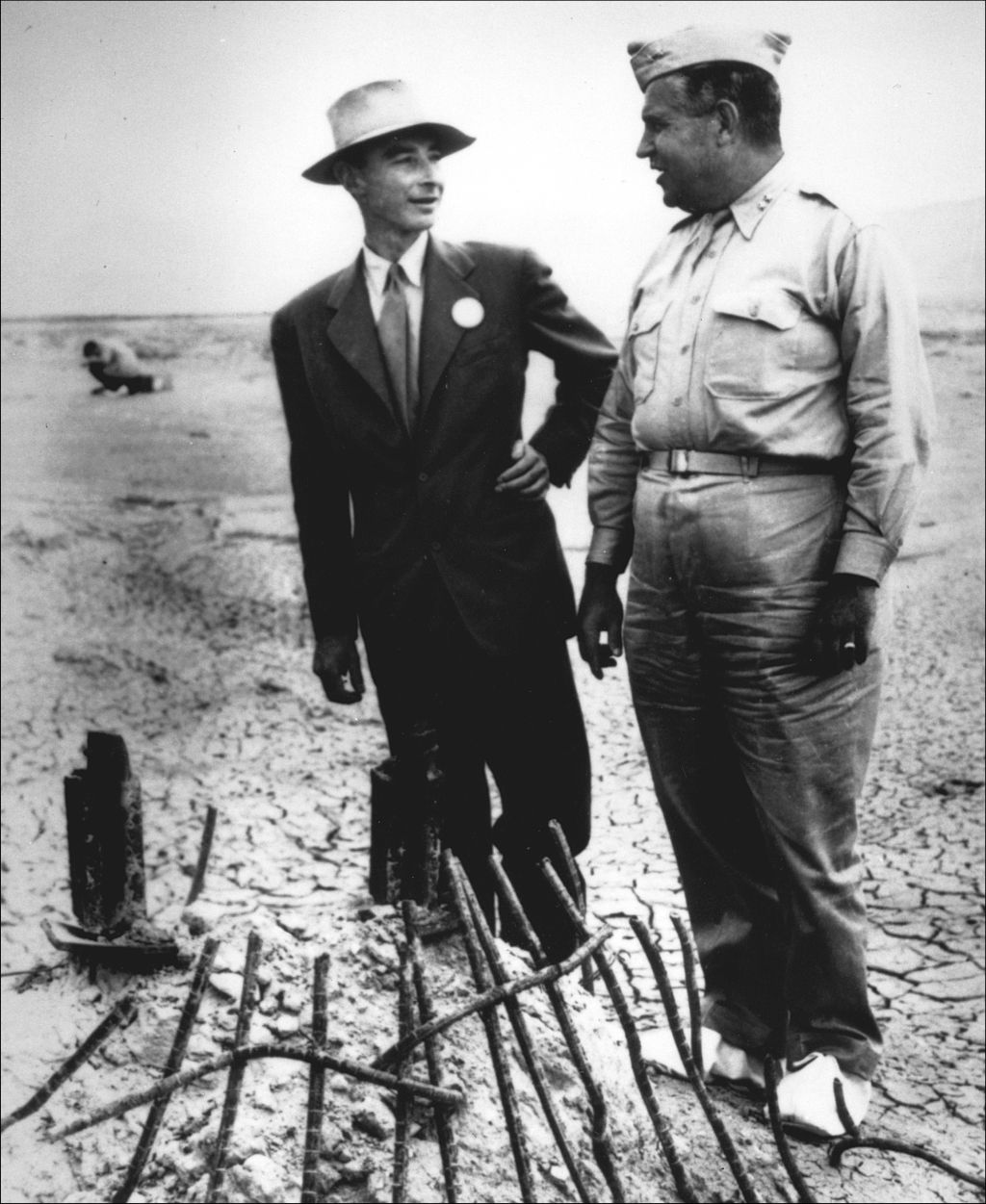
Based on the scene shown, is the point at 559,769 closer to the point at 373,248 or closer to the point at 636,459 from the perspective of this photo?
the point at 636,459

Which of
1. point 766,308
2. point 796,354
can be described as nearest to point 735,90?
point 766,308

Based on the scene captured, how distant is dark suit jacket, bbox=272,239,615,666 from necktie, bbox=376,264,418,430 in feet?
0.12

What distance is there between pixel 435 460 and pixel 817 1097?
174cm

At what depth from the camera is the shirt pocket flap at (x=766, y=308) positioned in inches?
101

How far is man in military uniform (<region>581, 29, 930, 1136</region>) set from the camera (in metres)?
2.56

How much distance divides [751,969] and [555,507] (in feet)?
15.5

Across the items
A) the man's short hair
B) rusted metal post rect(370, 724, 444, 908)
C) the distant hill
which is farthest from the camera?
the distant hill

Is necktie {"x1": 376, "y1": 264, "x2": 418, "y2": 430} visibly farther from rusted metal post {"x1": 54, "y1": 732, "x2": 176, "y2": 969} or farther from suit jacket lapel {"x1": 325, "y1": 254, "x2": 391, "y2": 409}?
rusted metal post {"x1": 54, "y1": 732, "x2": 176, "y2": 969}

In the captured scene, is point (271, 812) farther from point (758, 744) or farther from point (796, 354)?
point (796, 354)

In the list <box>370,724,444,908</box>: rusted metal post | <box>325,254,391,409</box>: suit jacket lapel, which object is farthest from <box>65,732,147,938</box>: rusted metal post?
<box>325,254,391,409</box>: suit jacket lapel

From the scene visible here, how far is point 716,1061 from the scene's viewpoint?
10.4 feet

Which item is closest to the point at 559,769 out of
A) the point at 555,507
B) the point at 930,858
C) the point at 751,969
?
the point at 751,969

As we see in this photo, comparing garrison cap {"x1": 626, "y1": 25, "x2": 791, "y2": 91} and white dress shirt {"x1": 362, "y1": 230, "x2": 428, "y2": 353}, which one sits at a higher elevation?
garrison cap {"x1": 626, "y1": 25, "x2": 791, "y2": 91}

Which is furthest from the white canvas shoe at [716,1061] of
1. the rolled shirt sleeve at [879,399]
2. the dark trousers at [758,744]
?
the rolled shirt sleeve at [879,399]
